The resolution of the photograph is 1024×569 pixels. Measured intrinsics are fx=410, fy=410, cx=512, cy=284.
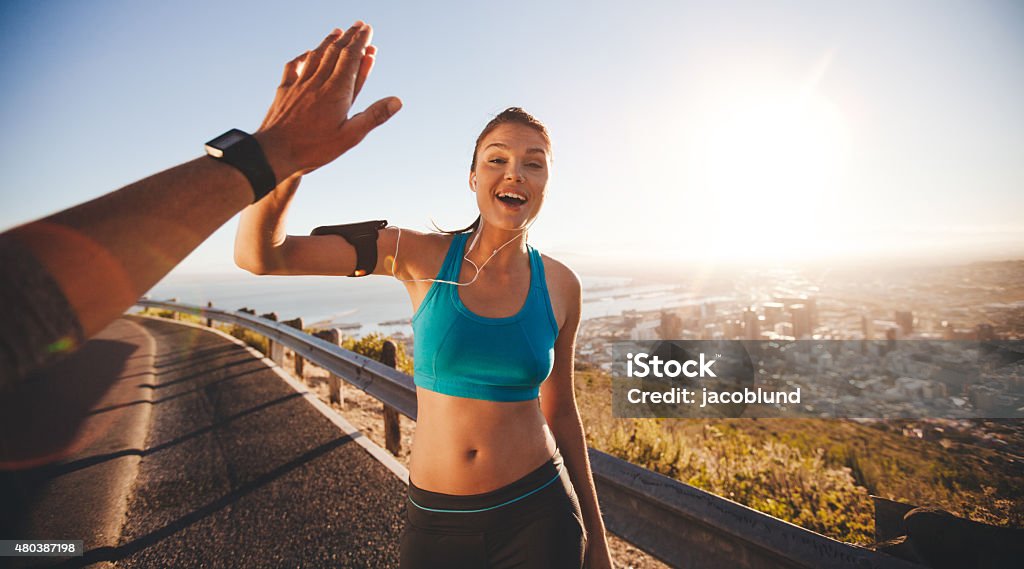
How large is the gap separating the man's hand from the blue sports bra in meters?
Answer: 0.89

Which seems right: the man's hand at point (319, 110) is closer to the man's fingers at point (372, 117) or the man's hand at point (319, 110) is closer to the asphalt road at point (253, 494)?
the man's fingers at point (372, 117)

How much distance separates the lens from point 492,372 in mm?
1664

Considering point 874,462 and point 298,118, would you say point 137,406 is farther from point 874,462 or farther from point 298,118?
point 874,462

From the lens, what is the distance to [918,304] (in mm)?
13023

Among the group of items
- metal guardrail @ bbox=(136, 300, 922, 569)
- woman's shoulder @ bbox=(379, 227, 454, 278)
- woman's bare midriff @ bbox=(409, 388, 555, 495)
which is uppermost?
woman's shoulder @ bbox=(379, 227, 454, 278)

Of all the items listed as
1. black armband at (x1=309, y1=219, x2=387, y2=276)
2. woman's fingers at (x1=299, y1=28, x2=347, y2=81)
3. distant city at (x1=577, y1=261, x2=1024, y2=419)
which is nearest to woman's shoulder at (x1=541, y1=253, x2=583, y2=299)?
black armband at (x1=309, y1=219, x2=387, y2=276)

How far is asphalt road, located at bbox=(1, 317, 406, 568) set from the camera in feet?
8.50

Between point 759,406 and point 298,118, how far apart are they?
10363 mm

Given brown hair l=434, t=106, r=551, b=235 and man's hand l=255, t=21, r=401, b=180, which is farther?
brown hair l=434, t=106, r=551, b=235

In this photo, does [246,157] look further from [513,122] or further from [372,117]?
[513,122]

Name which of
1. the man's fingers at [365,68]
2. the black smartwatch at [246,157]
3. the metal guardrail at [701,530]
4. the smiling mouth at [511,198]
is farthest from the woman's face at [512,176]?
the metal guardrail at [701,530]

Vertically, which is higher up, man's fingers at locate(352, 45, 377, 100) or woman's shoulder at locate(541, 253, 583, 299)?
man's fingers at locate(352, 45, 377, 100)

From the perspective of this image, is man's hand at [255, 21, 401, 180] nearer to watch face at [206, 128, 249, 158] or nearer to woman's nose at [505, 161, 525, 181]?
watch face at [206, 128, 249, 158]

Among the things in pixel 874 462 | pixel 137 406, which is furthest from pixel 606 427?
Answer: pixel 137 406
